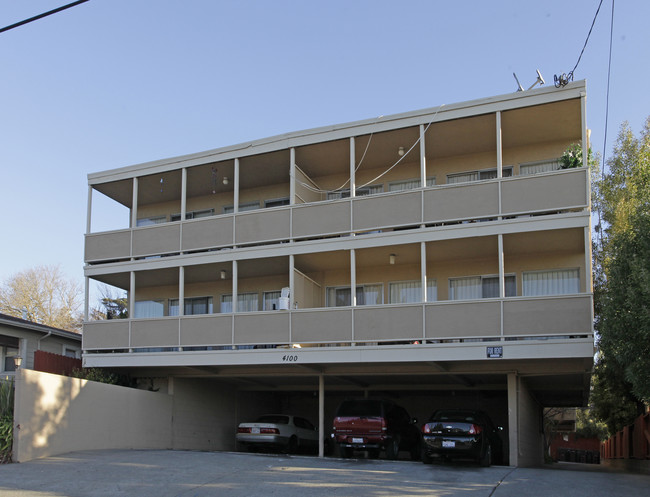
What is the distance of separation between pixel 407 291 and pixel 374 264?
125 cm

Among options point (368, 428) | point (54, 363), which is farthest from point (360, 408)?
point (54, 363)

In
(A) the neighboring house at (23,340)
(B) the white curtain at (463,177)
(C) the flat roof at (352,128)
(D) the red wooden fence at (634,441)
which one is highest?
(C) the flat roof at (352,128)

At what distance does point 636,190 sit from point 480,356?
42.7 ft

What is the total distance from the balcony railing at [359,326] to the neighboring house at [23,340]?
458 cm

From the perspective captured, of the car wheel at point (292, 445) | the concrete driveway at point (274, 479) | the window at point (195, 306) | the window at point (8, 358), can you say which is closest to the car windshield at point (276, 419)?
the car wheel at point (292, 445)

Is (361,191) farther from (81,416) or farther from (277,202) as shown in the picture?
(81,416)

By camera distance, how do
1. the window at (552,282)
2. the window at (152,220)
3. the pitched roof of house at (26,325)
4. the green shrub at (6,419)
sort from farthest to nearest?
the window at (152,220)
the pitched roof of house at (26,325)
the window at (552,282)
the green shrub at (6,419)

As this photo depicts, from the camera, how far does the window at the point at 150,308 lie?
2440 centimetres

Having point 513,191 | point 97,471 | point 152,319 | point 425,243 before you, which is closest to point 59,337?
point 152,319

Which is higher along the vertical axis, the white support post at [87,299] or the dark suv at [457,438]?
the white support post at [87,299]

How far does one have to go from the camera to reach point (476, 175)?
2069cm

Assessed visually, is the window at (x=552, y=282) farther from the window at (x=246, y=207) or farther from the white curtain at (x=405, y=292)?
the window at (x=246, y=207)

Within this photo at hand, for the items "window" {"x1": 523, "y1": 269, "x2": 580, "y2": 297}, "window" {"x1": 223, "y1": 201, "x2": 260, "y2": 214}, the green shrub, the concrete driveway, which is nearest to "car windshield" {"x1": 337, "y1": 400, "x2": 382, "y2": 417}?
the concrete driveway

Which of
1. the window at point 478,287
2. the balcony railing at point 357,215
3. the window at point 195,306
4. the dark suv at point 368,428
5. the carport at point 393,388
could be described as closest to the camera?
the balcony railing at point 357,215
